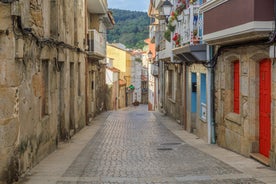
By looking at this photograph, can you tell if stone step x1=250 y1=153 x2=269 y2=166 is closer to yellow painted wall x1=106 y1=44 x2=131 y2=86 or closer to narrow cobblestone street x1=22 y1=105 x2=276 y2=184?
narrow cobblestone street x1=22 y1=105 x2=276 y2=184

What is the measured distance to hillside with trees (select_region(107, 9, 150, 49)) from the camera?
114312 millimetres

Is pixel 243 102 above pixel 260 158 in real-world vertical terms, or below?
above

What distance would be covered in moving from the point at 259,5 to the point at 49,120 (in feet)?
21.1

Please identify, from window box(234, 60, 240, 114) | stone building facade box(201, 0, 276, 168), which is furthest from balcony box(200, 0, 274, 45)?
window box(234, 60, 240, 114)

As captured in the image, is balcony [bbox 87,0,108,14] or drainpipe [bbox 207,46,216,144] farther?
balcony [bbox 87,0,108,14]

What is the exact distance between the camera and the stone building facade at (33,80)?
8414mm

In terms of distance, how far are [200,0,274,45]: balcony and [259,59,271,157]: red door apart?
0.80 metres

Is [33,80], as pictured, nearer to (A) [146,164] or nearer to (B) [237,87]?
(A) [146,164]

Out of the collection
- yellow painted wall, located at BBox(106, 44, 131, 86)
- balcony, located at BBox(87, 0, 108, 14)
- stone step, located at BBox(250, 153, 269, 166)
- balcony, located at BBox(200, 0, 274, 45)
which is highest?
balcony, located at BBox(87, 0, 108, 14)

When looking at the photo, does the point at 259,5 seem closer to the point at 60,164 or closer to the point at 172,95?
the point at 60,164

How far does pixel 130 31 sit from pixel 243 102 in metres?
106

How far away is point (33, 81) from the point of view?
1071 cm

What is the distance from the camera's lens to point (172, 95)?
27094 mm

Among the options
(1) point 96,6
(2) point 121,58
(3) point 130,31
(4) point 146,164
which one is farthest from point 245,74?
(3) point 130,31
